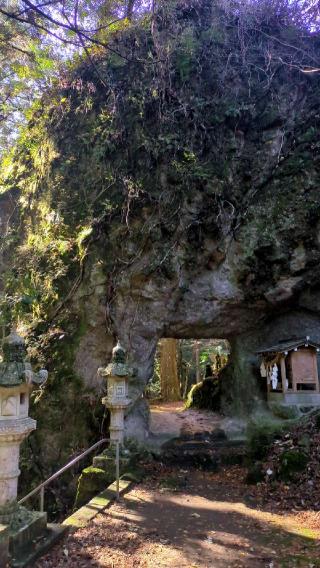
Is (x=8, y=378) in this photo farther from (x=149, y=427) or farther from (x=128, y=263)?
(x=149, y=427)

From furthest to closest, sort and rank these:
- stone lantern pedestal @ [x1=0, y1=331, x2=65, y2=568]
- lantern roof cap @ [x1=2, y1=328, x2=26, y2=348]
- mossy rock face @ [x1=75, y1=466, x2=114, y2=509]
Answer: mossy rock face @ [x1=75, y1=466, x2=114, y2=509] < lantern roof cap @ [x1=2, y1=328, x2=26, y2=348] < stone lantern pedestal @ [x1=0, y1=331, x2=65, y2=568]

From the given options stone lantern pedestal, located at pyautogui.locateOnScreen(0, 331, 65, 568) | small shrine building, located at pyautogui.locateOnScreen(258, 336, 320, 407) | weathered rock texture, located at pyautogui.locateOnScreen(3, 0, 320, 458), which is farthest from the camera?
weathered rock texture, located at pyautogui.locateOnScreen(3, 0, 320, 458)

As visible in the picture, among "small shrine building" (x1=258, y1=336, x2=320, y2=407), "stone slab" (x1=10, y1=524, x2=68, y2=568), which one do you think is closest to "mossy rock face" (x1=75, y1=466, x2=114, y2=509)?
"stone slab" (x1=10, y1=524, x2=68, y2=568)

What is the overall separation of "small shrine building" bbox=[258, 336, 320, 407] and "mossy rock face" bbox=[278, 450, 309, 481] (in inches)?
113

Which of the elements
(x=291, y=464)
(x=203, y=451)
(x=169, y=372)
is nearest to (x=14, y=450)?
(x=291, y=464)

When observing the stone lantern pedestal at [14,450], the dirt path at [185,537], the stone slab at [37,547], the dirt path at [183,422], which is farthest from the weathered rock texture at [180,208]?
the stone lantern pedestal at [14,450]

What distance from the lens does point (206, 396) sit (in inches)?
559

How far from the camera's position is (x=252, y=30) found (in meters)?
13.1

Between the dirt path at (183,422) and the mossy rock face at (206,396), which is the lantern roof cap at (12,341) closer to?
the dirt path at (183,422)

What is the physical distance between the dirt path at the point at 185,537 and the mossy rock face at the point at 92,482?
532mm

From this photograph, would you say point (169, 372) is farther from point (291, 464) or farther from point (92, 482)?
point (92, 482)

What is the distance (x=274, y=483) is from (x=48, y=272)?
25.1ft

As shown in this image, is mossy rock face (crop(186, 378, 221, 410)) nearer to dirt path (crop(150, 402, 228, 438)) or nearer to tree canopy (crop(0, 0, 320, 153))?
dirt path (crop(150, 402, 228, 438))

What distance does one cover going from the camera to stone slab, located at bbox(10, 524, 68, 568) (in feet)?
13.2
